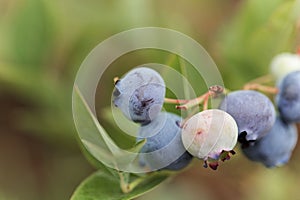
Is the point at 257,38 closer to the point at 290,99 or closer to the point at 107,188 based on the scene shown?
the point at 290,99

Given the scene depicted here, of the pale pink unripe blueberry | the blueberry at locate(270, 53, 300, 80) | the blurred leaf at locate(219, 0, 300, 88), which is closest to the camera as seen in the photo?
the pale pink unripe blueberry

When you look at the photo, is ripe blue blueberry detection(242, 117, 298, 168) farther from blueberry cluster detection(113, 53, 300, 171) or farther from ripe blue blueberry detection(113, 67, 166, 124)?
ripe blue blueberry detection(113, 67, 166, 124)

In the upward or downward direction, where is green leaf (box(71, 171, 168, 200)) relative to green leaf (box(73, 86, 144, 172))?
downward

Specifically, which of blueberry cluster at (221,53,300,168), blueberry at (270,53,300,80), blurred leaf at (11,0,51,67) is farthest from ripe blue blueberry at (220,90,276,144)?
blurred leaf at (11,0,51,67)

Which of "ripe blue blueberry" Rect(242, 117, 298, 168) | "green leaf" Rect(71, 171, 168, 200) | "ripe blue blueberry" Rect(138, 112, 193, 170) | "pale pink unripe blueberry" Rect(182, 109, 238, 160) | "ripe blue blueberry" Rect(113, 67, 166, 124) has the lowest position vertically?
"green leaf" Rect(71, 171, 168, 200)

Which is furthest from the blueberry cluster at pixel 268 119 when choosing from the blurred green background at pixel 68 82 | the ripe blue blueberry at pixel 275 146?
the blurred green background at pixel 68 82

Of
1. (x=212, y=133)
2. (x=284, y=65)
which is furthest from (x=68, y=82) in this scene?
(x=212, y=133)
